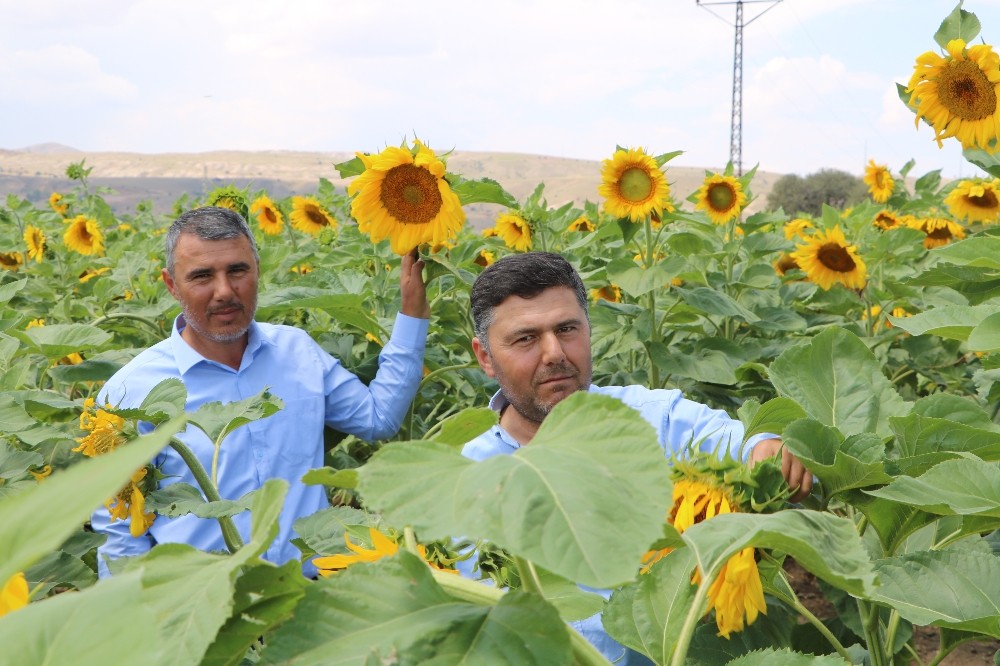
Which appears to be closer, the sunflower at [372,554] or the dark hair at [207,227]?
the sunflower at [372,554]

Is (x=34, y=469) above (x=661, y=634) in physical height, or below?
below

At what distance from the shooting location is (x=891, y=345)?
155 inches

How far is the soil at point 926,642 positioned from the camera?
2.89 m

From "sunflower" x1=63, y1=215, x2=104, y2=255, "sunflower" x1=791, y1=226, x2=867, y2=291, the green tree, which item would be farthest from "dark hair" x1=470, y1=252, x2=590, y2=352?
the green tree

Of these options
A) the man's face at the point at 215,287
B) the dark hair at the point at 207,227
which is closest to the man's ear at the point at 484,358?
the man's face at the point at 215,287

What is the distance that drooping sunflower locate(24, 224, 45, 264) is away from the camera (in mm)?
5289

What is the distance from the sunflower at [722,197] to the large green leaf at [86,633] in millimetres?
3422

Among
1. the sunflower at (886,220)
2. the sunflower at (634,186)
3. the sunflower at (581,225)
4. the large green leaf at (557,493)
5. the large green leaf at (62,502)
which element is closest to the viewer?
the large green leaf at (62,502)

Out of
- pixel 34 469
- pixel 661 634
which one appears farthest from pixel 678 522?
pixel 34 469

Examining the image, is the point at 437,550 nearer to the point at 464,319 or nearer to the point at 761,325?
the point at 464,319

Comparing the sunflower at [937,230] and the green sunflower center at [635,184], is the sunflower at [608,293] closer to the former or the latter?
the green sunflower center at [635,184]

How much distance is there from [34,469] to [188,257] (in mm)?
1385

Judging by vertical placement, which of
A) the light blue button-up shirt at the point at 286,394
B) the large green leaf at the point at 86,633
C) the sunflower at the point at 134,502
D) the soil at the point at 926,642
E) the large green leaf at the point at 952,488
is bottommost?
the soil at the point at 926,642

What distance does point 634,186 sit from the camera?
10.1 ft
